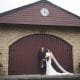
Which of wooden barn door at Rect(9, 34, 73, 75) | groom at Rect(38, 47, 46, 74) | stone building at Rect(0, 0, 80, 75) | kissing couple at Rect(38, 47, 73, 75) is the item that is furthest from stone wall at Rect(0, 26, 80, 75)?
groom at Rect(38, 47, 46, 74)

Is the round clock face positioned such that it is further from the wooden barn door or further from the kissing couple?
the kissing couple

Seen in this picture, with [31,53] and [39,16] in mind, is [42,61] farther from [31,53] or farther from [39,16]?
[39,16]

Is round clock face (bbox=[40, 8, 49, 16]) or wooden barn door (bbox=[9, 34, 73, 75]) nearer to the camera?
wooden barn door (bbox=[9, 34, 73, 75])

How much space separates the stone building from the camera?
21237mm

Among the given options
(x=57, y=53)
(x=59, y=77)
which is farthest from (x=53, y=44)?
(x=59, y=77)

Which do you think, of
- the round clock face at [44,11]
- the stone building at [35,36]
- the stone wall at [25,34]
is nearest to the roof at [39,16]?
the stone building at [35,36]

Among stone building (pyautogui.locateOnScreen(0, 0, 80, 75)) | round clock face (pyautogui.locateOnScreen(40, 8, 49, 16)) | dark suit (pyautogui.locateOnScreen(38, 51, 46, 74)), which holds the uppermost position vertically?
round clock face (pyautogui.locateOnScreen(40, 8, 49, 16))

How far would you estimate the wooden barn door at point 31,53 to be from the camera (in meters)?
21.5

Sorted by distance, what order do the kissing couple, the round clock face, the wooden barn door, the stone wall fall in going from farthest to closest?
the round clock face → the wooden barn door → the stone wall → the kissing couple

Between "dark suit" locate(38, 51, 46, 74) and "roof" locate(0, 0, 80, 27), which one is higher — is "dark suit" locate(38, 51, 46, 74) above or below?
below

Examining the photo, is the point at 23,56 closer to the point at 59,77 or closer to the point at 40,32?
the point at 40,32

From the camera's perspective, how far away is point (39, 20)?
21.5m

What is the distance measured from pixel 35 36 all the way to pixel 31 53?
3.58 ft

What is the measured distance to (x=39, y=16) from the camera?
21.7 m
